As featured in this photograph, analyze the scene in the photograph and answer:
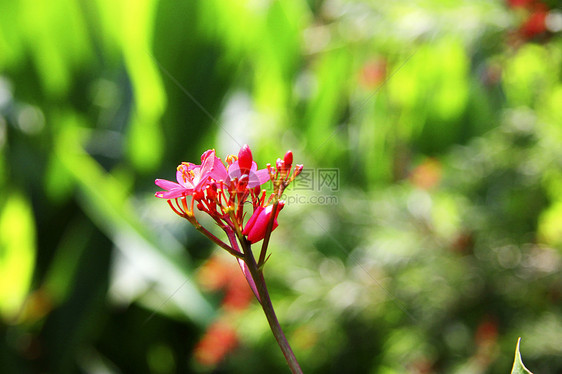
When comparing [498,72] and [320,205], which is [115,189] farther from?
[498,72]

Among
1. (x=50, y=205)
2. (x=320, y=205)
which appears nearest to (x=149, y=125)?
(x=50, y=205)

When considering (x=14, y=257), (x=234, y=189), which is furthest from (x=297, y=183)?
(x=14, y=257)

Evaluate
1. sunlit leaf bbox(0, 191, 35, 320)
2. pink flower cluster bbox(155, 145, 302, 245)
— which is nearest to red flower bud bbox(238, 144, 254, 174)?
pink flower cluster bbox(155, 145, 302, 245)

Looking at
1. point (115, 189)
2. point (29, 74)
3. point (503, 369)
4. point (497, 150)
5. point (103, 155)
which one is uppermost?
point (29, 74)

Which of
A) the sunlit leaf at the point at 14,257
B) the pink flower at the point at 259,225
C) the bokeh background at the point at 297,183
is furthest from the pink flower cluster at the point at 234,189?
the sunlit leaf at the point at 14,257

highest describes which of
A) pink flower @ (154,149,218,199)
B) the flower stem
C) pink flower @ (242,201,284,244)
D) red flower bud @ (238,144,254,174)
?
red flower bud @ (238,144,254,174)

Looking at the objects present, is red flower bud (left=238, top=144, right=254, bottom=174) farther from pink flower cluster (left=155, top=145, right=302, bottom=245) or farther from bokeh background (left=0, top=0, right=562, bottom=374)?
bokeh background (left=0, top=0, right=562, bottom=374)

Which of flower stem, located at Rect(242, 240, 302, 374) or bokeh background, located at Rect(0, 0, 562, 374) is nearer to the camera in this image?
flower stem, located at Rect(242, 240, 302, 374)

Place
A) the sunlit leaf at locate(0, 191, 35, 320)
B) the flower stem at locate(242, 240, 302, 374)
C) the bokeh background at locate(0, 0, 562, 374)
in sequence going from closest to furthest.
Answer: the flower stem at locate(242, 240, 302, 374) < the bokeh background at locate(0, 0, 562, 374) < the sunlit leaf at locate(0, 191, 35, 320)
